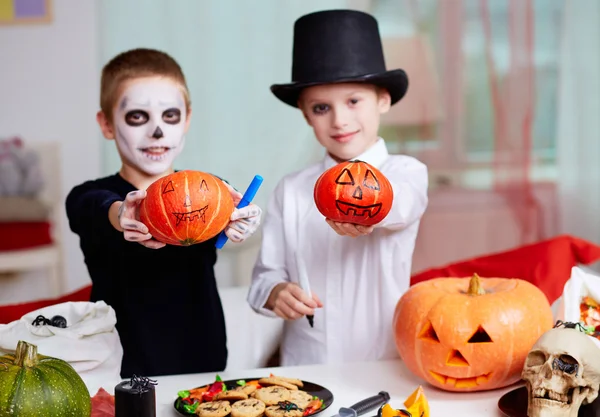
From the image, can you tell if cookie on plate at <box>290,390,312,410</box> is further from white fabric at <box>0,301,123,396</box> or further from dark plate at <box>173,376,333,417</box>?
white fabric at <box>0,301,123,396</box>

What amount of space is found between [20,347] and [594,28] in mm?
3448

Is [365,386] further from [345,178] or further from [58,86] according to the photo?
[58,86]

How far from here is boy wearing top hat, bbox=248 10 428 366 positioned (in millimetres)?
1670

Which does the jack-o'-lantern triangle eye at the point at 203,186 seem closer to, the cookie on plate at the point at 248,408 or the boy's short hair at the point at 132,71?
the cookie on plate at the point at 248,408

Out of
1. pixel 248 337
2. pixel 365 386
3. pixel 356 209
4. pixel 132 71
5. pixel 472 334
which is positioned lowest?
pixel 248 337

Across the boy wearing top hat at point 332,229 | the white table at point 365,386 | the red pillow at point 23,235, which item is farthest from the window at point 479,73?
the white table at point 365,386

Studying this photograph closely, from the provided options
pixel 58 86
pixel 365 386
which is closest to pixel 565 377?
pixel 365 386

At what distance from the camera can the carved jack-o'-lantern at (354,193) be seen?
1334 mm

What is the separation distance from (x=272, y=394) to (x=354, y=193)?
0.37 m

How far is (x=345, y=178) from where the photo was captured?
134 cm

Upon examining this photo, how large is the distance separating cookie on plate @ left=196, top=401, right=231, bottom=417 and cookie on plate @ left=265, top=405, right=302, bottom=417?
0.20 ft

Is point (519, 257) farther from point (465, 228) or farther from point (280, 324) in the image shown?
point (465, 228)

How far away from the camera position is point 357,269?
5.73 ft

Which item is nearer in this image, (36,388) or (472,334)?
(36,388)
